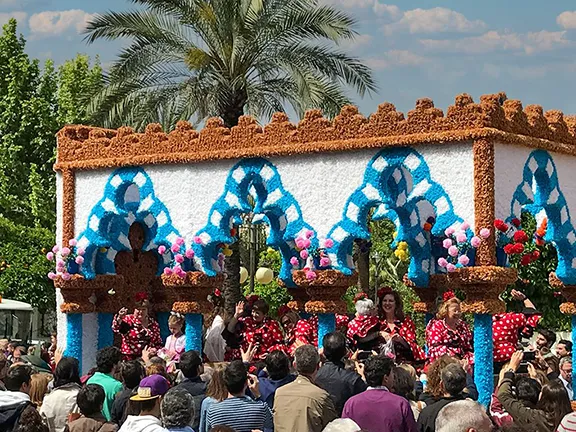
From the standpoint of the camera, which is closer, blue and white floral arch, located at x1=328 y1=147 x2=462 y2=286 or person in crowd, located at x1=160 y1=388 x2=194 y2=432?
person in crowd, located at x1=160 y1=388 x2=194 y2=432

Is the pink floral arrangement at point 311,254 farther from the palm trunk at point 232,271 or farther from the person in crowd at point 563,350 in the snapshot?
the palm trunk at point 232,271

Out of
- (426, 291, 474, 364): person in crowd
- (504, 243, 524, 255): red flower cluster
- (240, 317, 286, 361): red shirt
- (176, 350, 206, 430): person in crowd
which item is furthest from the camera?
(240, 317, 286, 361): red shirt

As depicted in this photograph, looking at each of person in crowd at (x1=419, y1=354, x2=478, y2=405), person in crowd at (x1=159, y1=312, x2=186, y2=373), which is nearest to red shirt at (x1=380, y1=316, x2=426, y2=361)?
person in crowd at (x1=159, y1=312, x2=186, y2=373)

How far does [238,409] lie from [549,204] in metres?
7.20

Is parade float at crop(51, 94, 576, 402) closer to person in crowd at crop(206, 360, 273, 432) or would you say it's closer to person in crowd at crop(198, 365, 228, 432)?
person in crowd at crop(198, 365, 228, 432)

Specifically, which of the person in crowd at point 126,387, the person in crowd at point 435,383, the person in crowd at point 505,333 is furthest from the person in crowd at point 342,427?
the person in crowd at point 505,333

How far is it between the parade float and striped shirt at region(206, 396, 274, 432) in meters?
5.10

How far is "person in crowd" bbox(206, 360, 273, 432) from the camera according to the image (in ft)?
23.3

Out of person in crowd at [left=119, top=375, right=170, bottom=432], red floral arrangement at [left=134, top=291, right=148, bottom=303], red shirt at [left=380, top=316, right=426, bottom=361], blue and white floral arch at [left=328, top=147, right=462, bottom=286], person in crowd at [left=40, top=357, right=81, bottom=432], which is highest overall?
blue and white floral arch at [left=328, top=147, right=462, bottom=286]

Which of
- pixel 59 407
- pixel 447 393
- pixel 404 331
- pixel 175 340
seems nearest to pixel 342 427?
pixel 447 393

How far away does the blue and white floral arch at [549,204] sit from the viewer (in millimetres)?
12500

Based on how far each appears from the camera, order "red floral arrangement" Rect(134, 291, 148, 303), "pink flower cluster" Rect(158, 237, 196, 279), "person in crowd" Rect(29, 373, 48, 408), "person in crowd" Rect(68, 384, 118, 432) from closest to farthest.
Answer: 1. "person in crowd" Rect(68, 384, 118, 432)
2. "person in crowd" Rect(29, 373, 48, 408)
3. "pink flower cluster" Rect(158, 237, 196, 279)
4. "red floral arrangement" Rect(134, 291, 148, 303)

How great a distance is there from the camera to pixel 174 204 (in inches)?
571

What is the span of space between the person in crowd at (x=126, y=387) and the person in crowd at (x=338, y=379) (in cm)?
135
